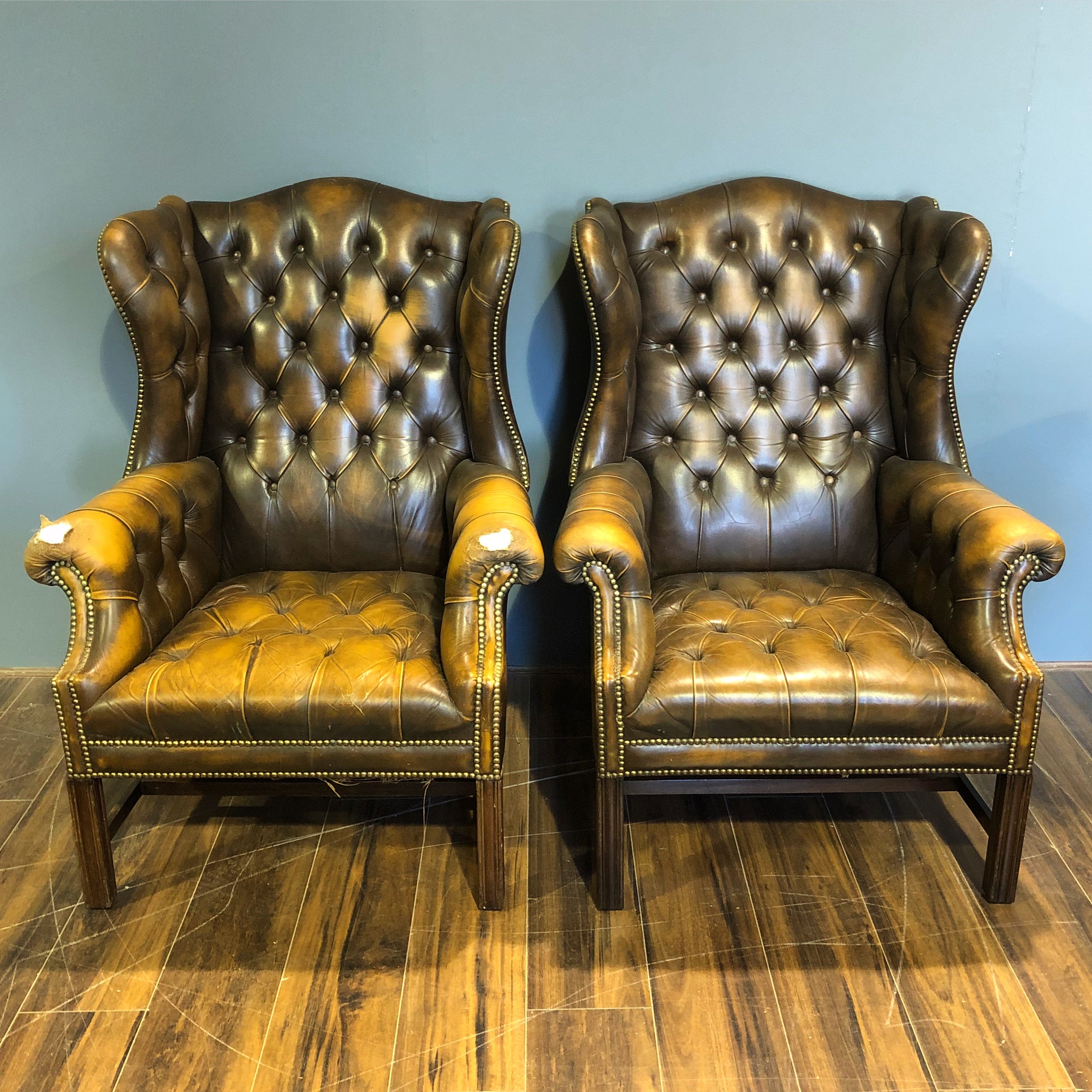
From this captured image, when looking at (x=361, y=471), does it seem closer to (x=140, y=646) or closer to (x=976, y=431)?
(x=140, y=646)

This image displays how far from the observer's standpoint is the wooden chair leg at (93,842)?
5.73ft

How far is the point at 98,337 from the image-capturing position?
235 centimetres

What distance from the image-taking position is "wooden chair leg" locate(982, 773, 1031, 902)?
1.75 meters

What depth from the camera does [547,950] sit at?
175cm

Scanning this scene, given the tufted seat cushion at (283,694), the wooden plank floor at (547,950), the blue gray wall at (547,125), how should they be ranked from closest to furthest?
1. the wooden plank floor at (547,950)
2. the tufted seat cushion at (283,694)
3. the blue gray wall at (547,125)

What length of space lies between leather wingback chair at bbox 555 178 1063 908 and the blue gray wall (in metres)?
0.18

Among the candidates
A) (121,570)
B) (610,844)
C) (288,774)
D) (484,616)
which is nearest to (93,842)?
(288,774)

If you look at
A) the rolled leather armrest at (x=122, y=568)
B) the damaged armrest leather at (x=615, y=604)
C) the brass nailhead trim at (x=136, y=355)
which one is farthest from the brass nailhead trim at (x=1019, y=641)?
the brass nailhead trim at (x=136, y=355)

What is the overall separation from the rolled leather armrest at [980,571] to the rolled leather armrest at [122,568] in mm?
Answer: 1467

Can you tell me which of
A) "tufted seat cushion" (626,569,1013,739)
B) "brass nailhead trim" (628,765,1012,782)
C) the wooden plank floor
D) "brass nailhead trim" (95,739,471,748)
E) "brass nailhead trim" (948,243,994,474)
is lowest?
the wooden plank floor

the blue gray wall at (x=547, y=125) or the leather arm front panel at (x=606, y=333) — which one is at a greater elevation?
the blue gray wall at (x=547, y=125)

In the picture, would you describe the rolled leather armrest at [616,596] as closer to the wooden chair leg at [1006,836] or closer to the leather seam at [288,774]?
the leather seam at [288,774]

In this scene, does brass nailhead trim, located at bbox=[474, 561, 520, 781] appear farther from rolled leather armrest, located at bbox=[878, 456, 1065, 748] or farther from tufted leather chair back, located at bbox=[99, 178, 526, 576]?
rolled leather armrest, located at bbox=[878, 456, 1065, 748]

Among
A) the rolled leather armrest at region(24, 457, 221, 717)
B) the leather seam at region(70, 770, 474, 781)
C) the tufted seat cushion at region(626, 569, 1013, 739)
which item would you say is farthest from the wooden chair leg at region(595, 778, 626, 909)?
the rolled leather armrest at region(24, 457, 221, 717)
